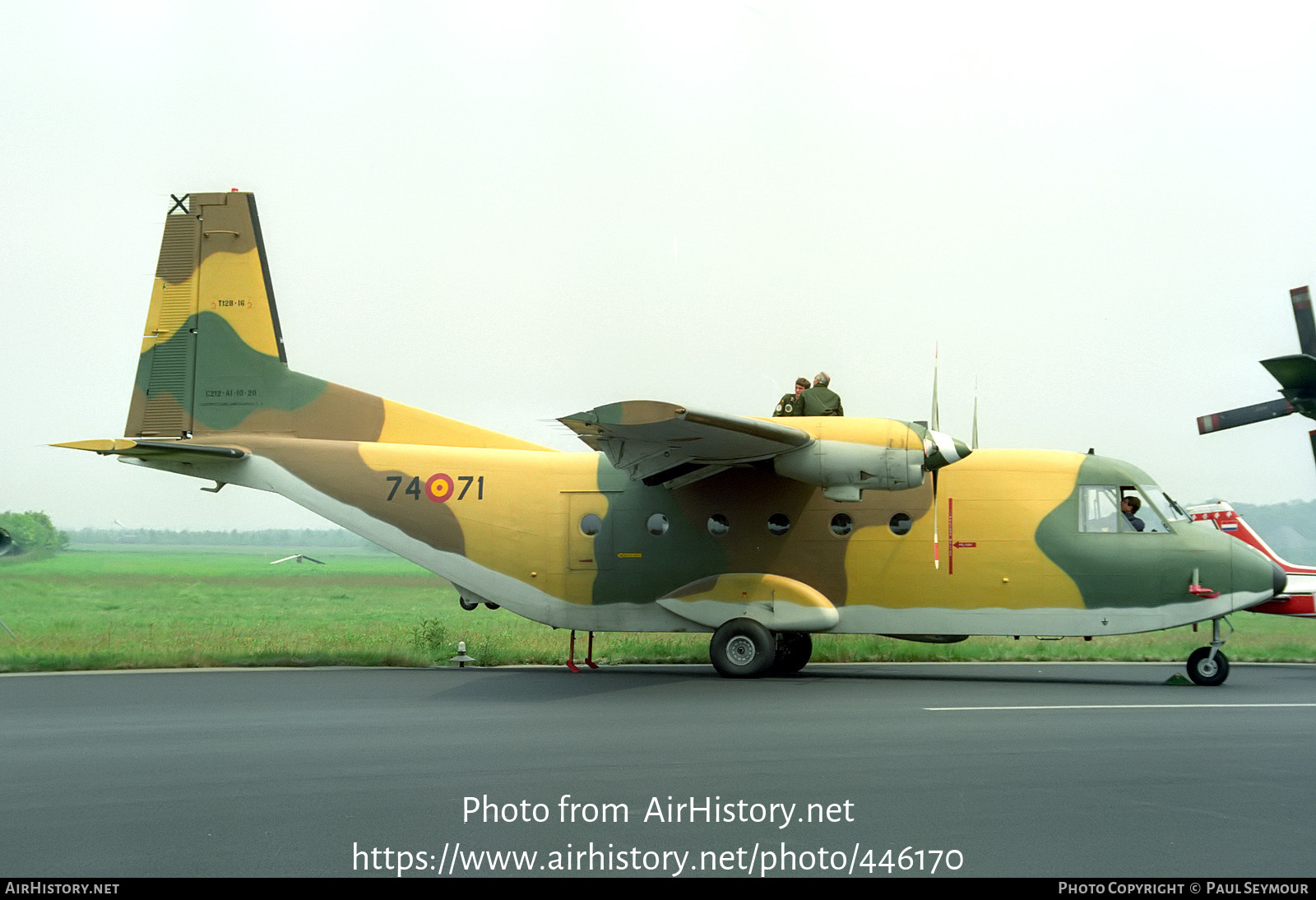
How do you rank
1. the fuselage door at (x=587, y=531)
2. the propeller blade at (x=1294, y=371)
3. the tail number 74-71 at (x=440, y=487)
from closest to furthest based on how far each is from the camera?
1. the propeller blade at (x=1294, y=371)
2. the fuselage door at (x=587, y=531)
3. the tail number 74-71 at (x=440, y=487)

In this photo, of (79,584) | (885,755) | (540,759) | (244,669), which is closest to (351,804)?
(540,759)

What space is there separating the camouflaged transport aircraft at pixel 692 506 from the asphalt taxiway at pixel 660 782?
5.75 feet

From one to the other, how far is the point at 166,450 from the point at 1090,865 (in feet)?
46.6

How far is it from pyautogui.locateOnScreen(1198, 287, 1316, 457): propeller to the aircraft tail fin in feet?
32.9

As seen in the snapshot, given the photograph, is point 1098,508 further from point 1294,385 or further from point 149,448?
point 149,448

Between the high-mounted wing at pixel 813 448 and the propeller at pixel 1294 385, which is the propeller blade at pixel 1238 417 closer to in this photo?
the propeller at pixel 1294 385

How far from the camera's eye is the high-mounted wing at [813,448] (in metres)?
13.0

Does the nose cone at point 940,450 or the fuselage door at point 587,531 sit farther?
the fuselage door at point 587,531

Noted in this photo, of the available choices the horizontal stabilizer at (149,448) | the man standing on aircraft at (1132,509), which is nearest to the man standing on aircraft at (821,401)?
the man standing on aircraft at (1132,509)

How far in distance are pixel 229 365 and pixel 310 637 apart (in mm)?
7236

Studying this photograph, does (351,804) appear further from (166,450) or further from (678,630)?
(166,450)

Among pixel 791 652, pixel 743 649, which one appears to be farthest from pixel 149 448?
pixel 791 652

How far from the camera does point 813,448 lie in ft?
44.1

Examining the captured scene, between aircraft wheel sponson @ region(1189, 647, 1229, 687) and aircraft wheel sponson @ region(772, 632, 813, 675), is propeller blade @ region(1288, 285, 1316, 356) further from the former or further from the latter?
aircraft wheel sponson @ region(772, 632, 813, 675)
